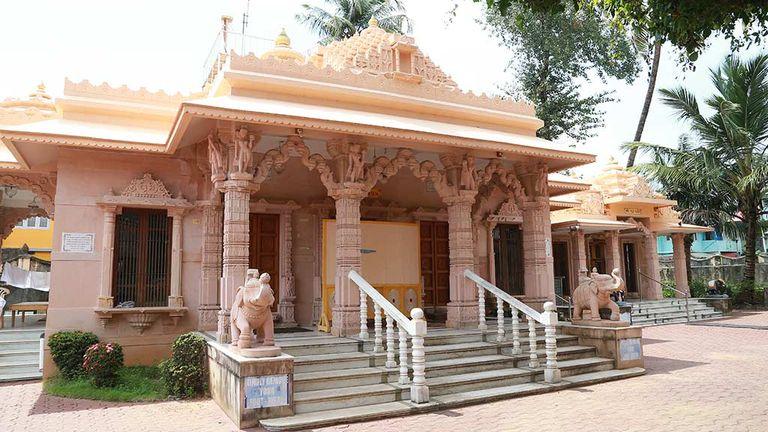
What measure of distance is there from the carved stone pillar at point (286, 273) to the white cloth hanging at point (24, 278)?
1513cm

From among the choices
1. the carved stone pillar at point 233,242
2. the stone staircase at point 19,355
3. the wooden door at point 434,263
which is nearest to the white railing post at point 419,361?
the carved stone pillar at point 233,242

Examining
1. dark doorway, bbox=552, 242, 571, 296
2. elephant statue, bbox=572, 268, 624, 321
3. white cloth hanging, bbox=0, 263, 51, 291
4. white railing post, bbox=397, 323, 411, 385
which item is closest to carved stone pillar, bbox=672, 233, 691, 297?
dark doorway, bbox=552, 242, 571, 296

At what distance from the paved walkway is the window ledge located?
4.58ft

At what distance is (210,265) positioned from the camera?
8.96m

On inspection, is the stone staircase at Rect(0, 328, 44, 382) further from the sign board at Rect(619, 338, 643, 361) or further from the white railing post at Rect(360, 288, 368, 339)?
the sign board at Rect(619, 338, 643, 361)

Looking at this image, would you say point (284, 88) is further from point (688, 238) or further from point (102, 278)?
point (688, 238)

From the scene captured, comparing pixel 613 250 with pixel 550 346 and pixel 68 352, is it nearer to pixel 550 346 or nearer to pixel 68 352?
pixel 550 346

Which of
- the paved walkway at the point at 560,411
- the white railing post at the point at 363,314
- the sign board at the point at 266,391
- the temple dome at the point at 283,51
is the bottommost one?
the paved walkway at the point at 560,411

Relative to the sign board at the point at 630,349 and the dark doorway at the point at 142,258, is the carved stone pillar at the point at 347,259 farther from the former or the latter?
the sign board at the point at 630,349

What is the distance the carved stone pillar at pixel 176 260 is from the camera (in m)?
8.99

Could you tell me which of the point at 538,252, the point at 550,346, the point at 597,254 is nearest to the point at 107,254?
the point at 550,346

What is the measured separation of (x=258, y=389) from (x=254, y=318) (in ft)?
2.69

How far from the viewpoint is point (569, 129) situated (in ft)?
81.5

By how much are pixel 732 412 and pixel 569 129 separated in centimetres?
2011
